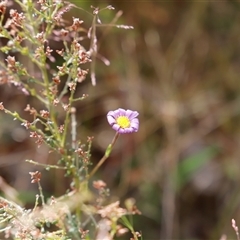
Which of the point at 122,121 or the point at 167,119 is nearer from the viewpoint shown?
the point at 122,121

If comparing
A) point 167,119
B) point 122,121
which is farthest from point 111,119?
point 167,119

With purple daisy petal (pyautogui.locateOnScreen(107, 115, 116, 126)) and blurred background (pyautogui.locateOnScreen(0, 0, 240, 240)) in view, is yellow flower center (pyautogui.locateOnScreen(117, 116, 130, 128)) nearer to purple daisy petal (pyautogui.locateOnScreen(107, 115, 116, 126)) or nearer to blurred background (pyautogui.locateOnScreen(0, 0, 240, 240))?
purple daisy petal (pyautogui.locateOnScreen(107, 115, 116, 126))

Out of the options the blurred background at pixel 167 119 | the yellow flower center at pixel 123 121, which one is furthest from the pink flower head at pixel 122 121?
the blurred background at pixel 167 119

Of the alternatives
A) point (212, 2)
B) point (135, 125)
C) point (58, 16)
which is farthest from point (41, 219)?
point (212, 2)

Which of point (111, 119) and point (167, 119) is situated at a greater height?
point (111, 119)

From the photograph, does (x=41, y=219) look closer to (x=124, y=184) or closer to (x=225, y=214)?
(x=124, y=184)

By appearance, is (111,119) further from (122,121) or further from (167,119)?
(167,119)

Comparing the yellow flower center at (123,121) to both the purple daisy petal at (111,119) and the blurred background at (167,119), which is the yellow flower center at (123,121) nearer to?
the purple daisy petal at (111,119)
